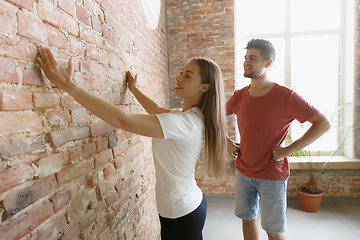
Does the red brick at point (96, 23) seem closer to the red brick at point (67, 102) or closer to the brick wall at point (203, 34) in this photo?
the red brick at point (67, 102)

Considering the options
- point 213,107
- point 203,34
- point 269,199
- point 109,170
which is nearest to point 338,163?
point 269,199

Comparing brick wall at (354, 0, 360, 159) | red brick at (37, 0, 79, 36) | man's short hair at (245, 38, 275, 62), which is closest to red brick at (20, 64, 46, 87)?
red brick at (37, 0, 79, 36)

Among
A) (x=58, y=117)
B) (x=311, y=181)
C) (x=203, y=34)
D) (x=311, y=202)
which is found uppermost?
(x=203, y=34)

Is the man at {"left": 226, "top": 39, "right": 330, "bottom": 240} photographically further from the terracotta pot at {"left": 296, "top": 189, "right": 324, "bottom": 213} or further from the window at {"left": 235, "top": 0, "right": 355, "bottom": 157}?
the window at {"left": 235, "top": 0, "right": 355, "bottom": 157}

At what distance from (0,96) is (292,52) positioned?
4.17m

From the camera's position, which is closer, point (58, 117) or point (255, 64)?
point (58, 117)

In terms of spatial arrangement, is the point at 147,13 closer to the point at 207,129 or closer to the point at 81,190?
the point at 207,129

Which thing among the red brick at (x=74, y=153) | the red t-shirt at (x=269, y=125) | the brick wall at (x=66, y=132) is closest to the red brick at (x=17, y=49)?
the brick wall at (x=66, y=132)

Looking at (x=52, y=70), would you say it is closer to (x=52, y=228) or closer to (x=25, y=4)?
(x=25, y=4)

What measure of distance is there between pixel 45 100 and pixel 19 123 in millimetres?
157

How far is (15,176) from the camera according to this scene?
73cm

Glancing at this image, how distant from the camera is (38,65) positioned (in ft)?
2.82

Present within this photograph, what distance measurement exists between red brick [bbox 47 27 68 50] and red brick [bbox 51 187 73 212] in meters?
0.65

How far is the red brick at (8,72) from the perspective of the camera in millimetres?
705
